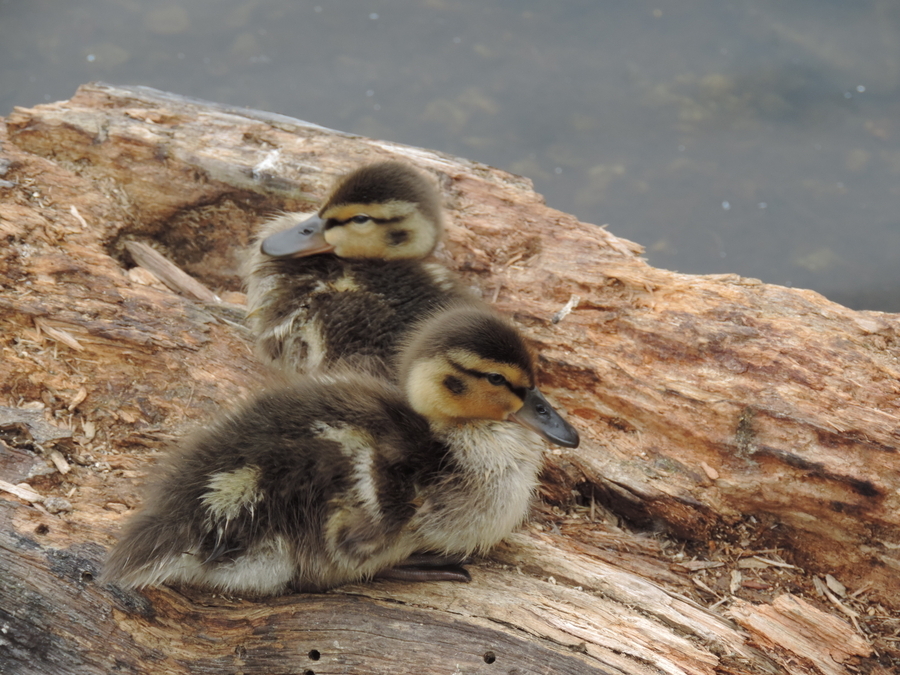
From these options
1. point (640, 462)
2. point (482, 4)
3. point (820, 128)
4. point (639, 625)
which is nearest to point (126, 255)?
point (640, 462)

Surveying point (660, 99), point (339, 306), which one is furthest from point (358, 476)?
point (660, 99)

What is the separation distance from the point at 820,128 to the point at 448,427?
3.05 metres

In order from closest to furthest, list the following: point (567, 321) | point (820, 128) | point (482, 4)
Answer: point (567, 321) → point (820, 128) → point (482, 4)

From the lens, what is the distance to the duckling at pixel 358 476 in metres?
1.41

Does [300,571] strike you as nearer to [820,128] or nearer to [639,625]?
[639,625]

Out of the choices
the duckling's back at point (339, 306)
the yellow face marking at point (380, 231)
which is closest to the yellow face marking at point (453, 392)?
the duckling's back at point (339, 306)

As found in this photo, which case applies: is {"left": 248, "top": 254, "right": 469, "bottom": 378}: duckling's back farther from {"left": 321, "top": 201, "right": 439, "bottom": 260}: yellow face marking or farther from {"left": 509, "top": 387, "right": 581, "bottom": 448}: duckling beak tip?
{"left": 509, "top": 387, "right": 581, "bottom": 448}: duckling beak tip

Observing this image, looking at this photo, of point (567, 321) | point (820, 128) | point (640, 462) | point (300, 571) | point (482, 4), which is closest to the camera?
point (300, 571)

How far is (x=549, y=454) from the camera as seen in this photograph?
1.90 metres

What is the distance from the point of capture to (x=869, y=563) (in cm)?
171

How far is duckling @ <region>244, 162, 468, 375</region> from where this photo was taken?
6.16 ft

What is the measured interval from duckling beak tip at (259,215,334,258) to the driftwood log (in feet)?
0.84

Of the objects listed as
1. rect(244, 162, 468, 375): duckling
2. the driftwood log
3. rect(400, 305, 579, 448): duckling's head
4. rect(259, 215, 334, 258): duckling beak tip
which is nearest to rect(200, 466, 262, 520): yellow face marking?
the driftwood log

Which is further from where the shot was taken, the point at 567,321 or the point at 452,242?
the point at 452,242
